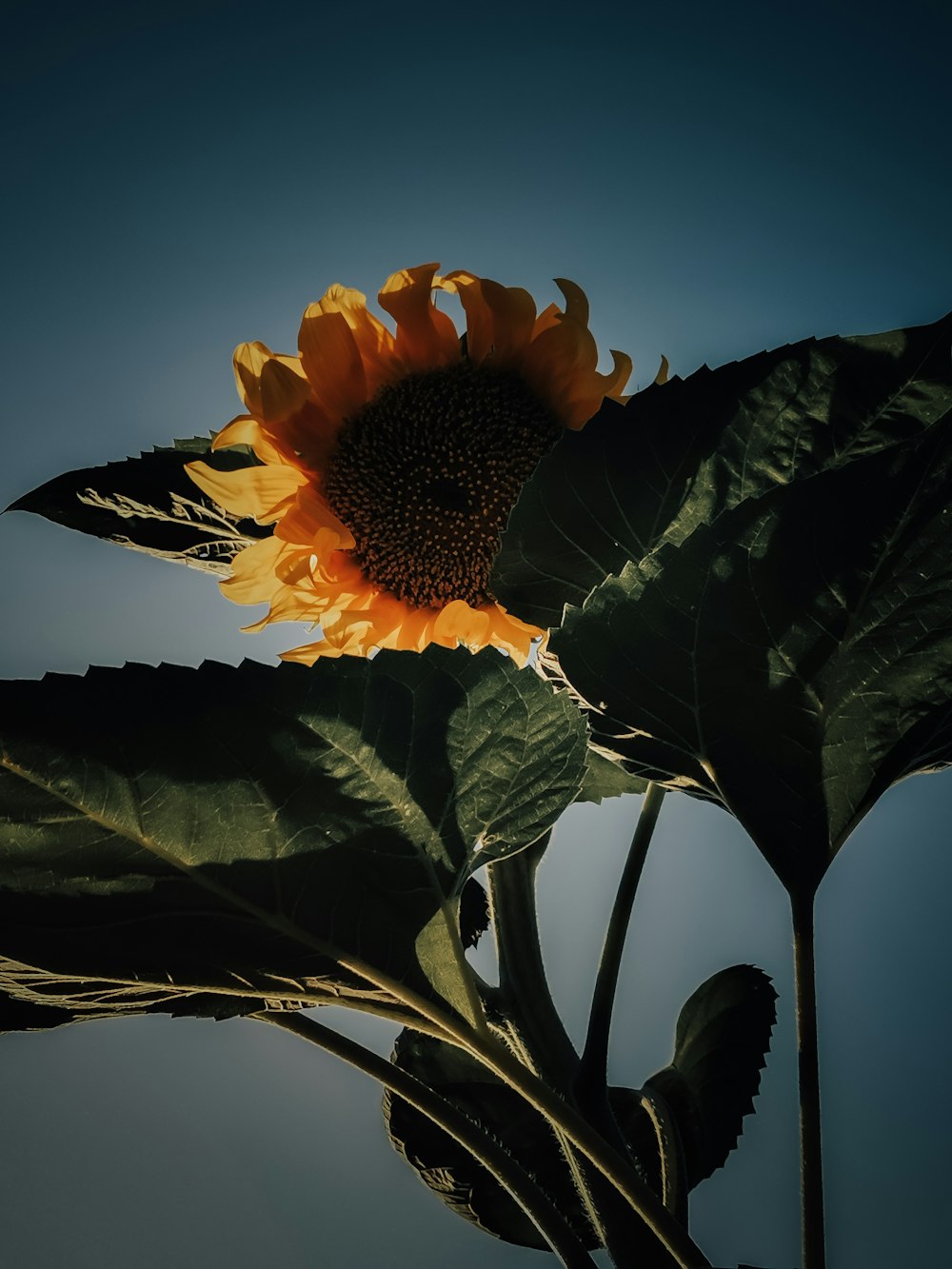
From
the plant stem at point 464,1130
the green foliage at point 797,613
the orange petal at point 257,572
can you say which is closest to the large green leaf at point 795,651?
the green foliage at point 797,613

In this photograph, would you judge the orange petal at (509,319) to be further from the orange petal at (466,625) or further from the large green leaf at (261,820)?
the large green leaf at (261,820)

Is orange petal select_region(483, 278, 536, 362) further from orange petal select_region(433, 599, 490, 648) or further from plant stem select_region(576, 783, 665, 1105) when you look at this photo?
plant stem select_region(576, 783, 665, 1105)

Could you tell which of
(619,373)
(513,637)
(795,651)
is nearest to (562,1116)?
(795,651)

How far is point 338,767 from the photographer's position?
26cm

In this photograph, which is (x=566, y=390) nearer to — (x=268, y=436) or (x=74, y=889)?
(x=268, y=436)

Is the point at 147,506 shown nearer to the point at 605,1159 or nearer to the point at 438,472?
the point at 438,472

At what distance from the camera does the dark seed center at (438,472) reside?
1.77ft

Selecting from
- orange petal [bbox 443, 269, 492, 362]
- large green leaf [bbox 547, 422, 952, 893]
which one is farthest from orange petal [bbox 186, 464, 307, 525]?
large green leaf [bbox 547, 422, 952, 893]

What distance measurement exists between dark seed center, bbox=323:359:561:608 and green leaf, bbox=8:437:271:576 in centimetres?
8

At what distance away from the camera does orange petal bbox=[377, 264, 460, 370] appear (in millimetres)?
493

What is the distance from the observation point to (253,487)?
472 millimetres

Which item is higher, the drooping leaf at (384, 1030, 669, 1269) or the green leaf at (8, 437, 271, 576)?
the green leaf at (8, 437, 271, 576)

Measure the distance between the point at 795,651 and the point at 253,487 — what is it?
286mm

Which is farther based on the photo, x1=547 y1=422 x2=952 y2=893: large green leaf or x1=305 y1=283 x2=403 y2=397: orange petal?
x1=305 y1=283 x2=403 y2=397: orange petal
